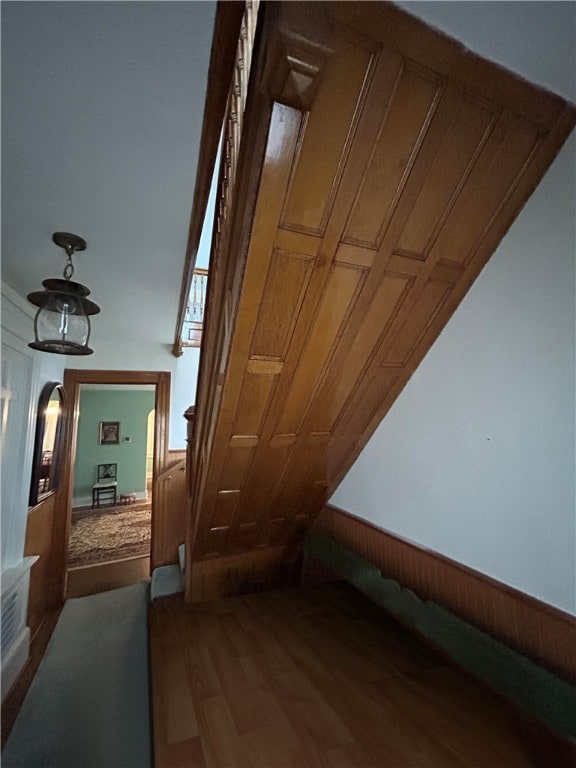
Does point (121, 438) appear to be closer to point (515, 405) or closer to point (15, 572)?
point (15, 572)

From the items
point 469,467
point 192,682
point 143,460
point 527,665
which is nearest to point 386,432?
point 469,467

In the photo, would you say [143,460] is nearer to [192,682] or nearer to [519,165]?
[192,682]

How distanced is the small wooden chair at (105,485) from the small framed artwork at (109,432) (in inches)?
20.1

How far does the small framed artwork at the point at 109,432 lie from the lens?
714cm

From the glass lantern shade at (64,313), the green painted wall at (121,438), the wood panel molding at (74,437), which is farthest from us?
the green painted wall at (121,438)

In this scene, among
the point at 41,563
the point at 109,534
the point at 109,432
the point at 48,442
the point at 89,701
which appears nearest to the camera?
the point at 89,701

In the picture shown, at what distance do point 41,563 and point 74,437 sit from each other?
3.62ft

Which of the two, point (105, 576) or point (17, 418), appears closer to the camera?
point (17, 418)

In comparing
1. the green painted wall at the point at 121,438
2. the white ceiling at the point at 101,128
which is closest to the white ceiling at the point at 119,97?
the white ceiling at the point at 101,128

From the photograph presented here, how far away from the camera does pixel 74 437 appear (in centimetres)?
328

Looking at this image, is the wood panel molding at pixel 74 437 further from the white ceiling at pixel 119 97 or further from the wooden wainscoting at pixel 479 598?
the wooden wainscoting at pixel 479 598

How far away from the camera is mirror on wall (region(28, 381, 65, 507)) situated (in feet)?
8.13

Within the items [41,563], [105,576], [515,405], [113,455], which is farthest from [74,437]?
[113,455]

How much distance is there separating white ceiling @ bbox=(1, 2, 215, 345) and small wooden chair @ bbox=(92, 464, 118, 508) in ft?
20.3
